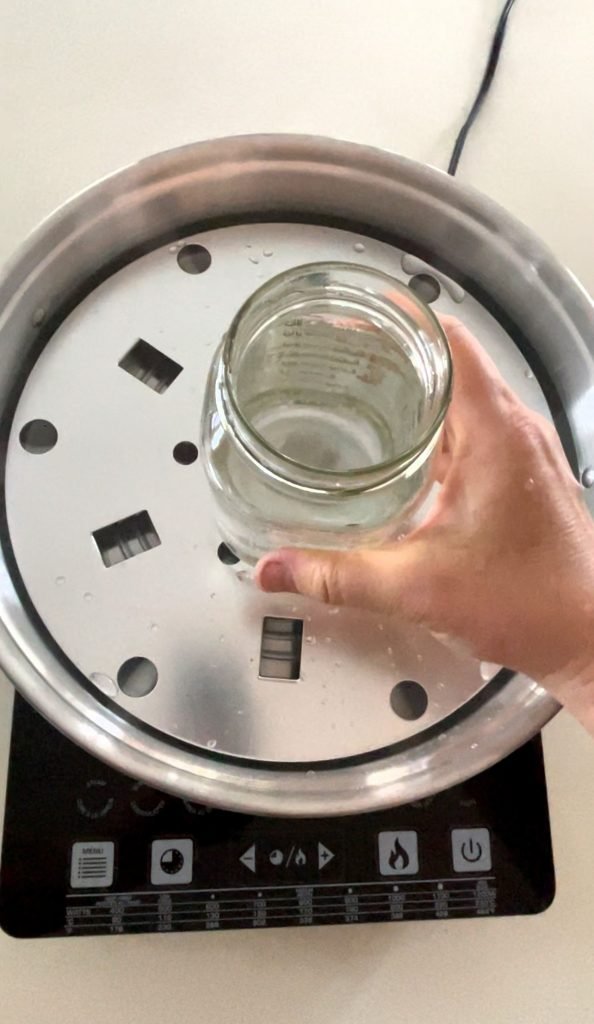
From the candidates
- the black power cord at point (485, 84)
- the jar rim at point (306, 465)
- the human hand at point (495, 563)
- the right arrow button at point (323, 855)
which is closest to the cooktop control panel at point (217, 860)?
the right arrow button at point (323, 855)

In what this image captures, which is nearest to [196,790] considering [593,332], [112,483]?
[112,483]

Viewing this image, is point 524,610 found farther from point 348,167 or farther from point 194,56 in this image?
point 194,56

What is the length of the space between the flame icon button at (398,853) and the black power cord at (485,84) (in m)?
0.49

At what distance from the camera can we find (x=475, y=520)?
48 centimetres

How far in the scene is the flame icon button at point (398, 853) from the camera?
540mm

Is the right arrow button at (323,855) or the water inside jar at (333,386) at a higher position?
the water inside jar at (333,386)

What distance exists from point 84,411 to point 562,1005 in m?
0.45

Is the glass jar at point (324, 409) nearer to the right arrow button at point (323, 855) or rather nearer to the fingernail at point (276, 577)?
the fingernail at point (276, 577)

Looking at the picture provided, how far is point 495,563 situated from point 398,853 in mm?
192

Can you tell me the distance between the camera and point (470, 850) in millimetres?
548

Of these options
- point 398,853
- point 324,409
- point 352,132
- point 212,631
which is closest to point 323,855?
point 398,853

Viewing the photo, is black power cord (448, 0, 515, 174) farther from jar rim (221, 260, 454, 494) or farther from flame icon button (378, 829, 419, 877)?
flame icon button (378, 829, 419, 877)

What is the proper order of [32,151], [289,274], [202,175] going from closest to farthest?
[289,274]
[202,175]
[32,151]

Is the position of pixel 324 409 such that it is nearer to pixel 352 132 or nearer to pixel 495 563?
pixel 495 563
